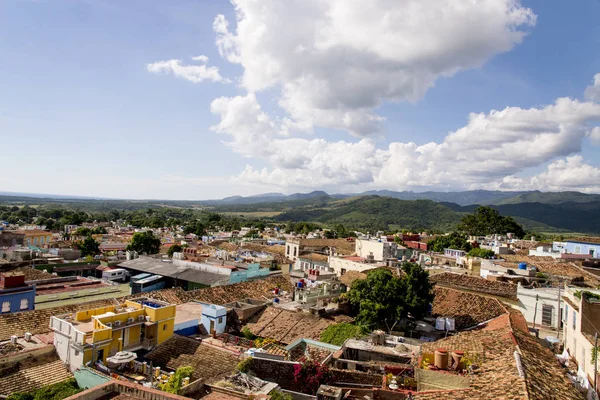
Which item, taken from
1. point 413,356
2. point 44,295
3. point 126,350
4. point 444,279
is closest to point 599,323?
point 413,356

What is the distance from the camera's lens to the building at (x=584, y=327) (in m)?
14.5

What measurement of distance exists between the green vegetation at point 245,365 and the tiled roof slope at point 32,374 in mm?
6886

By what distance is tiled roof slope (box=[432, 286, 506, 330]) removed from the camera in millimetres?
22531

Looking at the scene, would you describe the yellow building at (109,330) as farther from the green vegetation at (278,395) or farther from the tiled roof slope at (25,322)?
the green vegetation at (278,395)

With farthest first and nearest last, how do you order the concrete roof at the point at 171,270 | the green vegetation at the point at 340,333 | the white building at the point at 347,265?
the white building at the point at 347,265
the concrete roof at the point at 171,270
the green vegetation at the point at 340,333

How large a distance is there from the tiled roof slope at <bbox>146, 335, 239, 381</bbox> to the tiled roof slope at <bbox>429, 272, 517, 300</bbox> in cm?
1613

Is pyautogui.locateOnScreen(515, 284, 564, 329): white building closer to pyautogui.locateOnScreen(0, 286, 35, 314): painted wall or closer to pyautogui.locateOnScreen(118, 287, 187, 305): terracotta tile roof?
pyautogui.locateOnScreen(118, 287, 187, 305): terracotta tile roof

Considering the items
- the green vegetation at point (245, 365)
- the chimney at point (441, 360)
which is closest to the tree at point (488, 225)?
the chimney at point (441, 360)

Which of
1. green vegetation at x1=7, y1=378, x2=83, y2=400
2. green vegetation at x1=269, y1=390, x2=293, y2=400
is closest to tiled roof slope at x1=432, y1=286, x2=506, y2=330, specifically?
green vegetation at x1=269, y1=390, x2=293, y2=400

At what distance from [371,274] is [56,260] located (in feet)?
108

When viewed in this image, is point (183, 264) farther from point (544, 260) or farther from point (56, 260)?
point (544, 260)

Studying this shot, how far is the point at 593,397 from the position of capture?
12617mm

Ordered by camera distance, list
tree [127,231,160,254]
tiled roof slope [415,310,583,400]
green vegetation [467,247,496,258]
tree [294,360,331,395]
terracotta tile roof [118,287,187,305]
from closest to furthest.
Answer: tiled roof slope [415,310,583,400] → tree [294,360,331,395] → terracotta tile roof [118,287,187,305] → green vegetation [467,247,496,258] → tree [127,231,160,254]

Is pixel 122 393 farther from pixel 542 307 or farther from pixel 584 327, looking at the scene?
pixel 542 307
